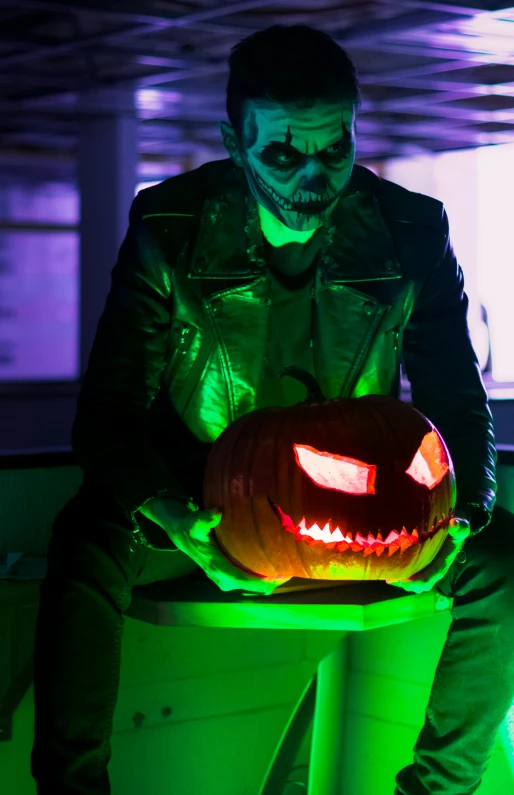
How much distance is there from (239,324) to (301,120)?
1.24 ft

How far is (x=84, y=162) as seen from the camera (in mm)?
9883

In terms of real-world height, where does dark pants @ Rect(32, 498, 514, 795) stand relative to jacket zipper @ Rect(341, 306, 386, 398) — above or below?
below

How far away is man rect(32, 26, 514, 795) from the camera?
1.67 meters

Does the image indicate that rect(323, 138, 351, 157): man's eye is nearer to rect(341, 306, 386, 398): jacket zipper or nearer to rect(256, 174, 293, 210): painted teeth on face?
rect(256, 174, 293, 210): painted teeth on face

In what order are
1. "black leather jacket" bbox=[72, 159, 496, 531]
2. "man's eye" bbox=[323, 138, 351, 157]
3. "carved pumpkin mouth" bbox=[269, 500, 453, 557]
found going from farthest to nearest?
"black leather jacket" bbox=[72, 159, 496, 531], "man's eye" bbox=[323, 138, 351, 157], "carved pumpkin mouth" bbox=[269, 500, 453, 557]

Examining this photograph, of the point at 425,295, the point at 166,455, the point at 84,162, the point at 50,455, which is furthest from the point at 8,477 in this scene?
the point at 84,162

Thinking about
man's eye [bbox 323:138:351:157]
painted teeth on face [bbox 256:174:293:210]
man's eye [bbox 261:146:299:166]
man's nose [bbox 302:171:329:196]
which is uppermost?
man's eye [bbox 323:138:351:157]

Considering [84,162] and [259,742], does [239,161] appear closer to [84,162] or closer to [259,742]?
[259,742]

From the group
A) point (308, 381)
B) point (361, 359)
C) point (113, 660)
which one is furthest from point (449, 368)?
→ point (113, 660)

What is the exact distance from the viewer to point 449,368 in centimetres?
195

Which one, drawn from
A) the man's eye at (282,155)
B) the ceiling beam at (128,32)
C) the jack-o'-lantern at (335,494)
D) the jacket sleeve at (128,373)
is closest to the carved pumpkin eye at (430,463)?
the jack-o'-lantern at (335,494)

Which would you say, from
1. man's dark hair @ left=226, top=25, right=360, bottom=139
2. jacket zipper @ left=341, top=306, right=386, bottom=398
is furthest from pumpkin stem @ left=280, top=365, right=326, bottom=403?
man's dark hair @ left=226, top=25, right=360, bottom=139

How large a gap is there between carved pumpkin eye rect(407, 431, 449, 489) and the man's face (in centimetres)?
39

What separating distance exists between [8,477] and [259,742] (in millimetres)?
784
